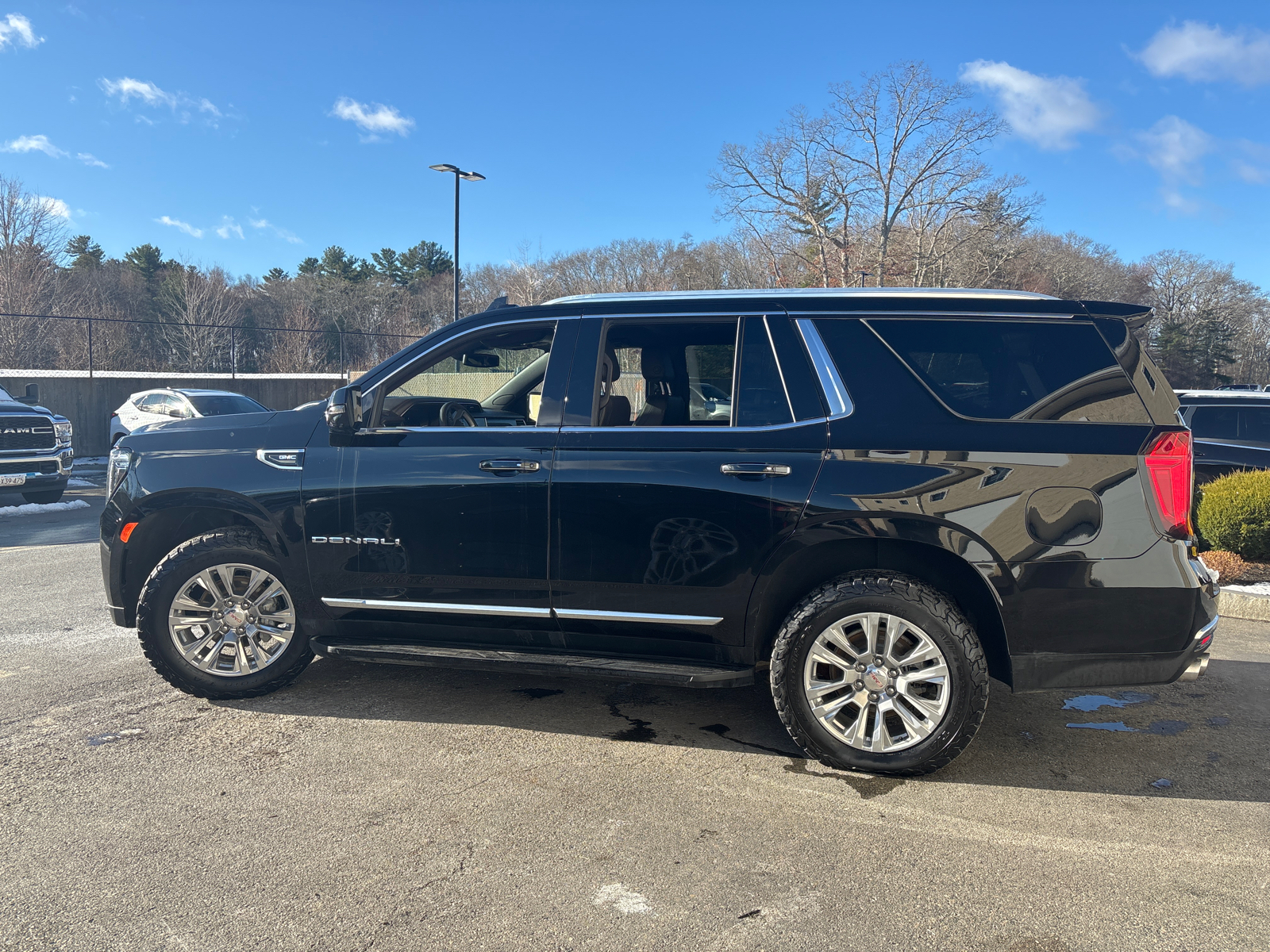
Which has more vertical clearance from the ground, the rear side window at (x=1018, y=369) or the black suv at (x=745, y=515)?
the rear side window at (x=1018, y=369)

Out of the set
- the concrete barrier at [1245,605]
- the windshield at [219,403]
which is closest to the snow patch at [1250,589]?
the concrete barrier at [1245,605]

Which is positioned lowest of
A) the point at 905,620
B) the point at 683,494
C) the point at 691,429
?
the point at 905,620

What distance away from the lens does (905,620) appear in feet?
11.6

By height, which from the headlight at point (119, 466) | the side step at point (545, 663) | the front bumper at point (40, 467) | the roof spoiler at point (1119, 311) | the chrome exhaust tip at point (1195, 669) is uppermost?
the roof spoiler at point (1119, 311)

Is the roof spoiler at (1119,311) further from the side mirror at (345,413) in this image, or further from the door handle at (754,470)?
the side mirror at (345,413)

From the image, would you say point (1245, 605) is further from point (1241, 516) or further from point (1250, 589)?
point (1241, 516)

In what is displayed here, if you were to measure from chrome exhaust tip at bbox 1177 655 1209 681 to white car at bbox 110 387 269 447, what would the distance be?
15652 millimetres

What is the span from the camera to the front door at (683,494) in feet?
12.0

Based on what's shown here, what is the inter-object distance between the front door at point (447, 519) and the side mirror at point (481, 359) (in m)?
0.14

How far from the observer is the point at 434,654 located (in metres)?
4.01

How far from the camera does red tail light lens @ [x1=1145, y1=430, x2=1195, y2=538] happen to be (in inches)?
133

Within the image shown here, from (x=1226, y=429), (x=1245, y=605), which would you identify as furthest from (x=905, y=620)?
(x=1226, y=429)

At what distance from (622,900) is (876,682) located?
1.45 meters

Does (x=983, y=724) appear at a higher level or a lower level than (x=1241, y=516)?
lower
